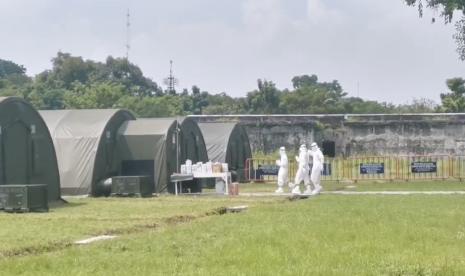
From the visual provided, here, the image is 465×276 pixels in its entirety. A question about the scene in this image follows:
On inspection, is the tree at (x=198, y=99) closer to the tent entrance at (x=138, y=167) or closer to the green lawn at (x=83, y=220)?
the tent entrance at (x=138, y=167)

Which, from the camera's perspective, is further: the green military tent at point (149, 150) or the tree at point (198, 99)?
the tree at point (198, 99)

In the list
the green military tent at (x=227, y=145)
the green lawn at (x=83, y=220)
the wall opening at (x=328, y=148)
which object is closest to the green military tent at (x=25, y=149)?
the green lawn at (x=83, y=220)

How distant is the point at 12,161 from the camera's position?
25.4 metres

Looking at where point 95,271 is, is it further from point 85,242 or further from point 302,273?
point 85,242

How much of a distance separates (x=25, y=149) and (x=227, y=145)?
1829 cm

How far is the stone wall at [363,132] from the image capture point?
59.7 metres

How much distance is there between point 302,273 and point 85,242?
515cm

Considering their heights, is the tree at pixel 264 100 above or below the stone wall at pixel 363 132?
above

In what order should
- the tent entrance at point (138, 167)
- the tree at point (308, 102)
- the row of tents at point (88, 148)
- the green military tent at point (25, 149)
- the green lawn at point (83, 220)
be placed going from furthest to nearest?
1. the tree at point (308, 102)
2. the tent entrance at point (138, 167)
3. the row of tents at point (88, 148)
4. the green military tent at point (25, 149)
5. the green lawn at point (83, 220)

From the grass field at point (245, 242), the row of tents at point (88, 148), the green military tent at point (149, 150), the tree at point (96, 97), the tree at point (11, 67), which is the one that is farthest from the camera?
the tree at point (11, 67)

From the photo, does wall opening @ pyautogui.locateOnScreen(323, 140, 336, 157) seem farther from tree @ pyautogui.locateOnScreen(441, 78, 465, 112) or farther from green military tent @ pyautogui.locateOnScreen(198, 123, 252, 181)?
tree @ pyautogui.locateOnScreen(441, 78, 465, 112)

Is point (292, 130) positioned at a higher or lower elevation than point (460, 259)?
higher

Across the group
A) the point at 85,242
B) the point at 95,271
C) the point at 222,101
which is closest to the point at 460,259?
the point at 95,271

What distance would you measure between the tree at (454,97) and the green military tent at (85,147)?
46.5 meters
